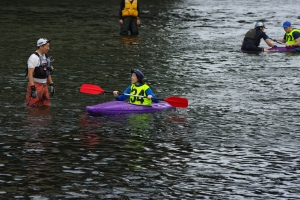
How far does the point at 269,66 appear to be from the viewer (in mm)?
25359

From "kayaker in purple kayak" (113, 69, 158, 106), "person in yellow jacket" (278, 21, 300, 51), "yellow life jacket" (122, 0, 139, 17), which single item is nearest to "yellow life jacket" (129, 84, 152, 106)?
"kayaker in purple kayak" (113, 69, 158, 106)

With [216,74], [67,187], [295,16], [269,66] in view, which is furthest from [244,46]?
[67,187]

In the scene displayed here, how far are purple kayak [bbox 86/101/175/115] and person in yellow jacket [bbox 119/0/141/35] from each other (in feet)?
47.2

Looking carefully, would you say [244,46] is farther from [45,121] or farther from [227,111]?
[45,121]

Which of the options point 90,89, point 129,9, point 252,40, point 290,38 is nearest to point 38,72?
point 90,89

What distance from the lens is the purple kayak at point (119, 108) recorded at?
56.7 ft

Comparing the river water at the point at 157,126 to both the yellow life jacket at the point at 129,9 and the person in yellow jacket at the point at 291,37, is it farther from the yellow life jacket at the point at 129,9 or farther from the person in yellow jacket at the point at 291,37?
the yellow life jacket at the point at 129,9

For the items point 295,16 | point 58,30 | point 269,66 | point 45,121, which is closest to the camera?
point 45,121

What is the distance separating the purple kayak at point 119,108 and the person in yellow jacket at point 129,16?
14385mm

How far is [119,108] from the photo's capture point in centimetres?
1766

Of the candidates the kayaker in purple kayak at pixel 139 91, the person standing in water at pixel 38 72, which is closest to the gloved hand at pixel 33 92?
the person standing in water at pixel 38 72

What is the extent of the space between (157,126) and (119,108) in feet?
5.09

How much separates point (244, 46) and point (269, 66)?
10.1 feet

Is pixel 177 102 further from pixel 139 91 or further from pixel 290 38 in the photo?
pixel 290 38
